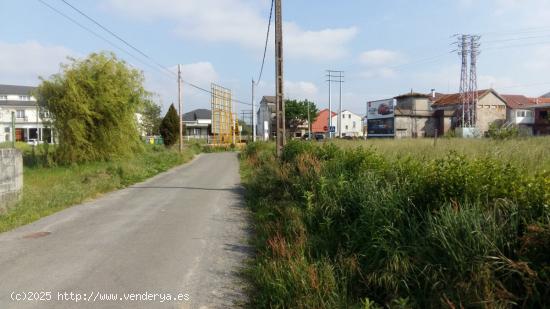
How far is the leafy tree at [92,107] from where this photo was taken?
18.0m

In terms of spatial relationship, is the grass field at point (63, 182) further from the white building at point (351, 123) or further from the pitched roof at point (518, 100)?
the white building at point (351, 123)

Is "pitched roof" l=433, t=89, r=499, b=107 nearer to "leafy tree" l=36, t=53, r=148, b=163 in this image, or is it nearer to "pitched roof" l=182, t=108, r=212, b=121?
"pitched roof" l=182, t=108, r=212, b=121

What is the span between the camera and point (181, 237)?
284 inches

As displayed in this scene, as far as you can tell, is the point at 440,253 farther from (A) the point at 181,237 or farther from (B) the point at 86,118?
(B) the point at 86,118

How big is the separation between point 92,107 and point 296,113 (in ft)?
195

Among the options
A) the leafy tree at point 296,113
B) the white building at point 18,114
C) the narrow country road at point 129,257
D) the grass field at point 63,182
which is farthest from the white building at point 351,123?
the narrow country road at point 129,257

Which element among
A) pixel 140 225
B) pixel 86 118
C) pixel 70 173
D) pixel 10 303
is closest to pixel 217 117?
pixel 86 118

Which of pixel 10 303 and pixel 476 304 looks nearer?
pixel 476 304

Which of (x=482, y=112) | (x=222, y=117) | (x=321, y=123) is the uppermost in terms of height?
(x=482, y=112)

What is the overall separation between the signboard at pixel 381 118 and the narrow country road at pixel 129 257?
6025 centimetres

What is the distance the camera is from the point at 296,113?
76250mm

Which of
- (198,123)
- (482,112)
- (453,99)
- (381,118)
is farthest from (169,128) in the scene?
(482,112)

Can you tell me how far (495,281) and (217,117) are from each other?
44213 millimetres

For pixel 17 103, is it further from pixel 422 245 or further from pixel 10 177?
→ pixel 422 245
